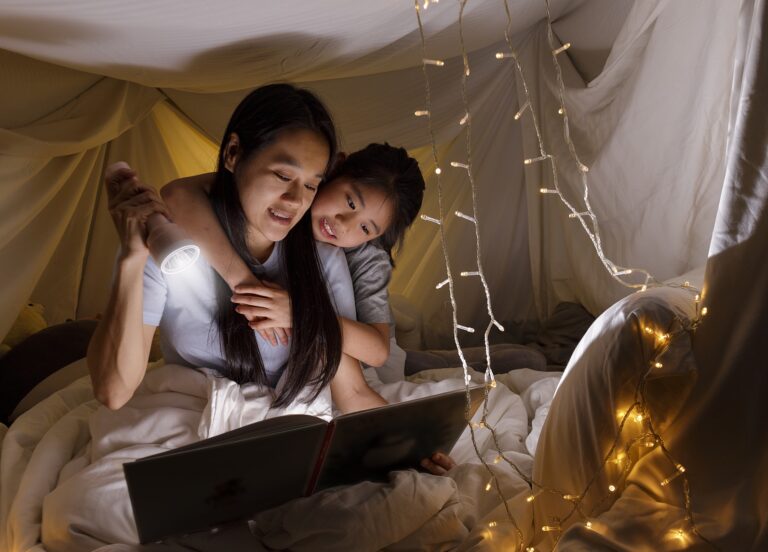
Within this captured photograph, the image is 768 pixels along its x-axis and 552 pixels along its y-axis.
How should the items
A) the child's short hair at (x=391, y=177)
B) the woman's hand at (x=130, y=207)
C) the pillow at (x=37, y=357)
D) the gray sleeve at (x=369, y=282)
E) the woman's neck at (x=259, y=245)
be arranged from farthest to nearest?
the pillow at (x=37, y=357) < the gray sleeve at (x=369, y=282) < the child's short hair at (x=391, y=177) < the woman's neck at (x=259, y=245) < the woman's hand at (x=130, y=207)

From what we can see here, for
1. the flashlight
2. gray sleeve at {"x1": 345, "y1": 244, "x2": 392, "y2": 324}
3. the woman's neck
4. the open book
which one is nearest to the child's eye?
the woman's neck

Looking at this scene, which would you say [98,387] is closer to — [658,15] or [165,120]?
[165,120]

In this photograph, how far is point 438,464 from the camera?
146 cm

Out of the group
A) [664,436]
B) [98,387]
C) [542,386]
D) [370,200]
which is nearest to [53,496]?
[98,387]

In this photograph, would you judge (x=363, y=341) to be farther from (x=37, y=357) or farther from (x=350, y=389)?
(x=37, y=357)

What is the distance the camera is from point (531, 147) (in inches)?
102

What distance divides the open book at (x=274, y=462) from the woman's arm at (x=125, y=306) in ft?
1.04

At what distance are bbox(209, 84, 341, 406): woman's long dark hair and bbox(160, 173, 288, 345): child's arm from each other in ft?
0.06

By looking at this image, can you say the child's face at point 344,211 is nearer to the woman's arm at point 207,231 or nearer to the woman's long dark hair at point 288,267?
the woman's long dark hair at point 288,267

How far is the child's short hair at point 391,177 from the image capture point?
5.44 feet

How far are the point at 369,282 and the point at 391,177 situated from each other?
0.24 meters

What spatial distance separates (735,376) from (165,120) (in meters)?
1.86

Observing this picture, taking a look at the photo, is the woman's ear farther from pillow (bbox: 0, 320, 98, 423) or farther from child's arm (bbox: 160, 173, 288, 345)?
pillow (bbox: 0, 320, 98, 423)

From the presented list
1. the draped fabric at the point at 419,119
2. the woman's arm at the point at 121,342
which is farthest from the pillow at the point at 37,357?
the woman's arm at the point at 121,342
